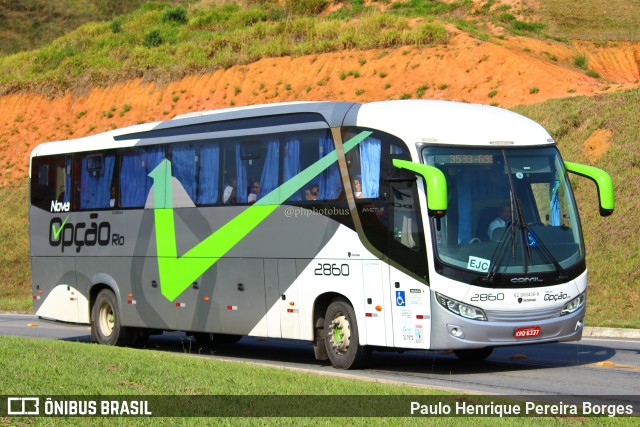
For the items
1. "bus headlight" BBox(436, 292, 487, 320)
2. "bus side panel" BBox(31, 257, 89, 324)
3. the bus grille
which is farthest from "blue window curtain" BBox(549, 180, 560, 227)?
"bus side panel" BBox(31, 257, 89, 324)

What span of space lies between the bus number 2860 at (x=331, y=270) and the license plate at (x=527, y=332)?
8.77ft

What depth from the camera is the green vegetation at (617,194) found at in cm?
2423

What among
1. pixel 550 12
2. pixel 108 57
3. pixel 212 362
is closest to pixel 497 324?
pixel 212 362

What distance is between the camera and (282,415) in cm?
965

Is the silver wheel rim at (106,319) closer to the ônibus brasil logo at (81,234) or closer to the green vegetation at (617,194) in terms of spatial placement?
the ônibus brasil logo at (81,234)

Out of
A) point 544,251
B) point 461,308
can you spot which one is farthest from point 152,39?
point 461,308

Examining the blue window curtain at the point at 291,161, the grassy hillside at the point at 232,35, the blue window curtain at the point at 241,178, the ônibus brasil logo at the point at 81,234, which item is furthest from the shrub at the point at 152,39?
the blue window curtain at the point at 291,161

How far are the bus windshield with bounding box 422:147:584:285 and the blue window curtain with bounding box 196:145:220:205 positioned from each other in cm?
457

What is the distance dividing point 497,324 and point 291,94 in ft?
117

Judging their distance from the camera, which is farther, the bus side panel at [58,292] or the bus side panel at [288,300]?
the bus side panel at [58,292]

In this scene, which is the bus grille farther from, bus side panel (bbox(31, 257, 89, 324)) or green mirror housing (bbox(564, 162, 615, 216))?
bus side panel (bbox(31, 257, 89, 324))

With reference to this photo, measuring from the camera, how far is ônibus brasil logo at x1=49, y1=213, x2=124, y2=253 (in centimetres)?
2030

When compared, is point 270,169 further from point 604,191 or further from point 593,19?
point 593,19

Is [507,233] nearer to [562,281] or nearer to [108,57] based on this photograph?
[562,281]
